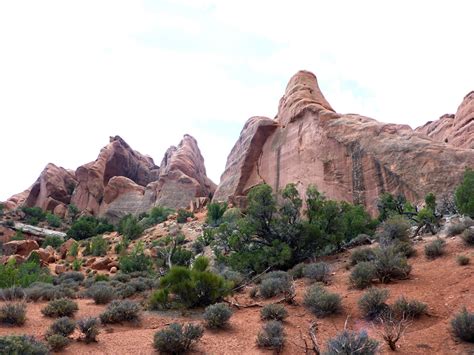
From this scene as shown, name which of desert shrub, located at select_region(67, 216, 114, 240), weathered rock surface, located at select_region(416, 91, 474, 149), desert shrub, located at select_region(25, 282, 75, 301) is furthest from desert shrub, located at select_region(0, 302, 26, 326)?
weathered rock surface, located at select_region(416, 91, 474, 149)

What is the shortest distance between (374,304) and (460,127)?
144 ft

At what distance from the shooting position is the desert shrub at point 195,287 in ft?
39.7

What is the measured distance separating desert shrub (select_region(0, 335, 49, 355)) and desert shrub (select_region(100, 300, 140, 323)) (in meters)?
3.26

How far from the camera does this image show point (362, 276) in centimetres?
1170

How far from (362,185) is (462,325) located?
28704mm

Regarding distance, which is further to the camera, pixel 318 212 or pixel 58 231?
pixel 58 231

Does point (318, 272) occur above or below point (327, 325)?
above

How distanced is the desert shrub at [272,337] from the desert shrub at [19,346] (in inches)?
166

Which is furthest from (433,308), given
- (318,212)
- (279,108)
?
(279,108)

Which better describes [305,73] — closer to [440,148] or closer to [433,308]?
[440,148]

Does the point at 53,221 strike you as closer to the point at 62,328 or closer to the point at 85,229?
the point at 85,229

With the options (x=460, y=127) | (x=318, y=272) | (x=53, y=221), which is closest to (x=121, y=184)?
(x=53, y=221)

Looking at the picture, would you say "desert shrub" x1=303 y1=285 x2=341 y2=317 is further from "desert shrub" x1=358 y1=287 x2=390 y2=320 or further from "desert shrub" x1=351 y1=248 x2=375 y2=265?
"desert shrub" x1=351 y1=248 x2=375 y2=265

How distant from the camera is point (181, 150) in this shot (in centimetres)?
7200
